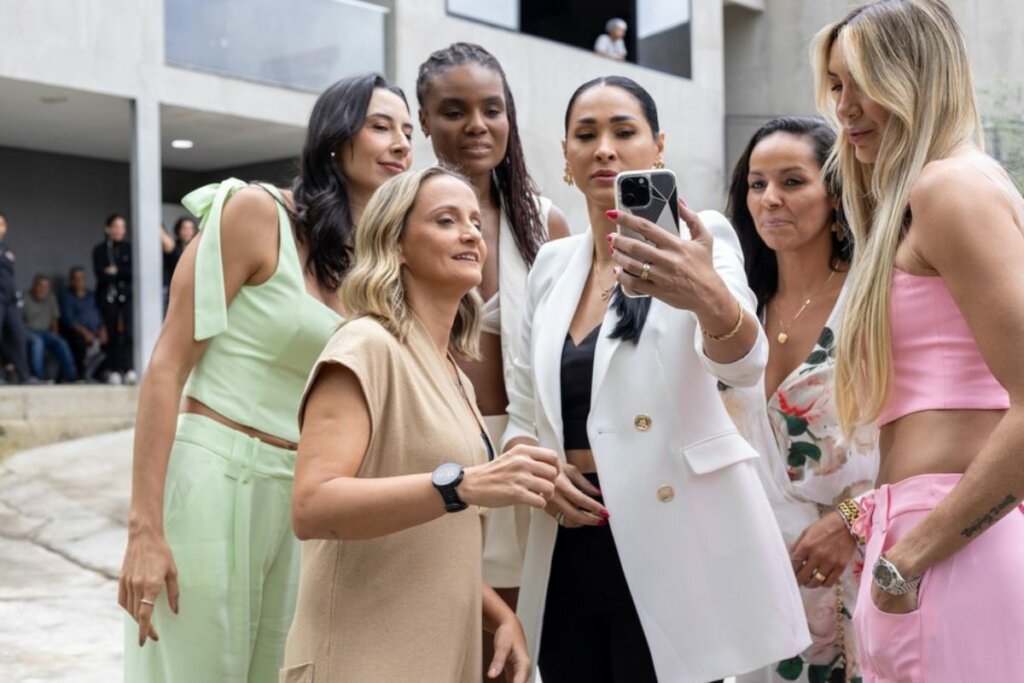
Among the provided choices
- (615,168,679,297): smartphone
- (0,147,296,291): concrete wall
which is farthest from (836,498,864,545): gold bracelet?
(0,147,296,291): concrete wall

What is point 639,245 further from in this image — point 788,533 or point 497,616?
point 788,533

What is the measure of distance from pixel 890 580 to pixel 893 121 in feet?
2.73

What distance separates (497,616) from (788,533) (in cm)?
99

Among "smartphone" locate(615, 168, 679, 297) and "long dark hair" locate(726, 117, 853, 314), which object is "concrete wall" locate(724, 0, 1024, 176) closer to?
"long dark hair" locate(726, 117, 853, 314)

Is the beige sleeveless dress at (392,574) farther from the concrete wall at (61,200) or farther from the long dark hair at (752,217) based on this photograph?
the concrete wall at (61,200)

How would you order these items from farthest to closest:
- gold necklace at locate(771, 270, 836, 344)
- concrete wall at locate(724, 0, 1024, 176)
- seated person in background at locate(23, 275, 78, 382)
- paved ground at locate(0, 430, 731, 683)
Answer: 1. concrete wall at locate(724, 0, 1024, 176)
2. seated person in background at locate(23, 275, 78, 382)
3. paved ground at locate(0, 430, 731, 683)
4. gold necklace at locate(771, 270, 836, 344)

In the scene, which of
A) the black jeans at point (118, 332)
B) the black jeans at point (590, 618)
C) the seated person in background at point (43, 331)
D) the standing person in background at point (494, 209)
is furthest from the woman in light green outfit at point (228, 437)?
the seated person in background at point (43, 331)

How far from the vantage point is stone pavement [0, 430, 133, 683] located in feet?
20.2

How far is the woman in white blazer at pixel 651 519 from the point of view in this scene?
2.59 m

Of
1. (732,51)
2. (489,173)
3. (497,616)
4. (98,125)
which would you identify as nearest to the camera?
(497,616)

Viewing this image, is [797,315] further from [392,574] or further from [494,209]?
[392,574]

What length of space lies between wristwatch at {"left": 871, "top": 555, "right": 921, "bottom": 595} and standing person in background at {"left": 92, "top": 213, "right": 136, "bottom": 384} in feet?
43.4

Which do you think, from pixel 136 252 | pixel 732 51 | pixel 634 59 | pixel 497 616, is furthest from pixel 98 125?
pixel 497 616

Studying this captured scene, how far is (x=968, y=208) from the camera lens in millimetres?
1911
